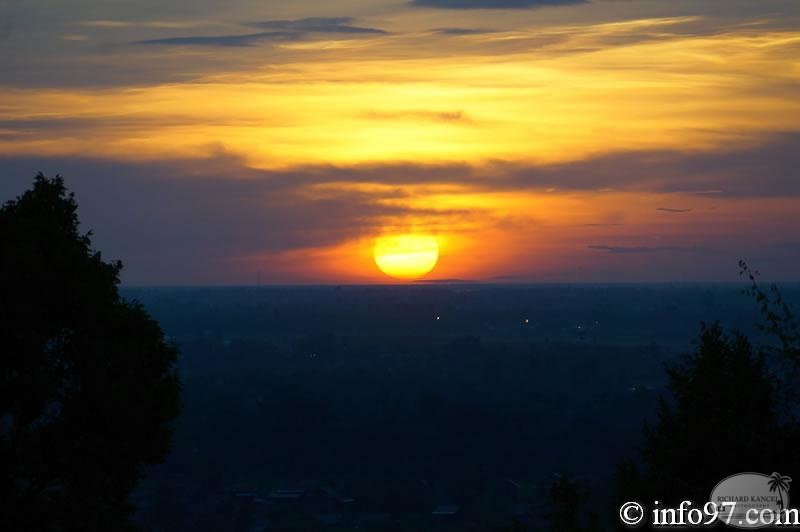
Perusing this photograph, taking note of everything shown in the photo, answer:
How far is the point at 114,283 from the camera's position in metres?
16.4

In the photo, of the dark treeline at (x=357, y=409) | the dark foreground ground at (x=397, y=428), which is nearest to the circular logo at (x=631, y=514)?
the dark treeline at (x=357, y=409)

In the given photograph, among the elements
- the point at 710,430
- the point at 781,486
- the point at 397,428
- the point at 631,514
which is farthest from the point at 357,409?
the point at 781,486

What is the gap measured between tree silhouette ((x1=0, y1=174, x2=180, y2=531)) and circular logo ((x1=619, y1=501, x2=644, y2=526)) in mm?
6316

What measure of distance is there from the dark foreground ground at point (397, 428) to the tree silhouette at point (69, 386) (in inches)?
247

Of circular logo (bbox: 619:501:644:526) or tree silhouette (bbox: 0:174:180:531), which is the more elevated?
tree silhouette (bbox: 0:174:180:531)

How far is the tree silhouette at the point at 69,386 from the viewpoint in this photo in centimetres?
1455

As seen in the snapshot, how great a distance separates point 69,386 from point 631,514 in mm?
7596

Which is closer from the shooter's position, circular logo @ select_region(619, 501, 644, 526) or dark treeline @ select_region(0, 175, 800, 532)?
circular logo @ select_region(619, 501, 644, 526)

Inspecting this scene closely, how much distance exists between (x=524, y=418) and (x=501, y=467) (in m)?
12.5

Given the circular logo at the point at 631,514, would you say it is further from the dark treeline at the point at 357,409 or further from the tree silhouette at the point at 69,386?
the tree silhouette at the point at 69,386

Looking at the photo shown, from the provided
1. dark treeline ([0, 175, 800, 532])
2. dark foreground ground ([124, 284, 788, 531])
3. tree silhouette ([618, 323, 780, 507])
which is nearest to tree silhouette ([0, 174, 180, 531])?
dark treeline ([0, 175, 800, 532])

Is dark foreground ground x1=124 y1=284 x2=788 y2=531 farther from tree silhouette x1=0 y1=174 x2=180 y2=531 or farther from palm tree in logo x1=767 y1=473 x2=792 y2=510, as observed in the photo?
tree silhouette x1=0 y1=174 x2=180 y2=531

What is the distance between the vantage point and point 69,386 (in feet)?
49.9

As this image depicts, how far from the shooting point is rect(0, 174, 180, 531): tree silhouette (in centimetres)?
1455
